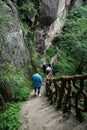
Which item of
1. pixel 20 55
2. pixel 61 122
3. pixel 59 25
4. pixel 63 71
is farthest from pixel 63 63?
pixel 61 122

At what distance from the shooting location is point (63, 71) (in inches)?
819

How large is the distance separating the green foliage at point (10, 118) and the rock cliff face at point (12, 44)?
9.18 ft

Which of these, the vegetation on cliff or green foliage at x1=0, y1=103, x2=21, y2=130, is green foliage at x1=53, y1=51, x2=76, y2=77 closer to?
the vegetation on cliff

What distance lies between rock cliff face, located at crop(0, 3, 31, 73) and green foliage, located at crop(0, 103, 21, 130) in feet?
9.18

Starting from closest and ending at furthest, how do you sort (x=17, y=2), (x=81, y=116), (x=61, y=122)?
(x=81, y=116), (x=61, y=122), (x=17, y=2)

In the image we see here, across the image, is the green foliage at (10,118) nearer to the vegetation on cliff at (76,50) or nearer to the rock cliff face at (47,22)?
the vegetation on cliff at (76,50)

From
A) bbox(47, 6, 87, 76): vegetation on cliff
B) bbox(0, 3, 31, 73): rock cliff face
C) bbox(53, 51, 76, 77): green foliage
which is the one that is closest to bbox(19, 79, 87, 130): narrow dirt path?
bbox(0, 3, 31, 73): rock cliff face

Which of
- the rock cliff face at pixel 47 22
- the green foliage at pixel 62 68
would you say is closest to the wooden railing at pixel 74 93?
the green foliage at pixel 62 68

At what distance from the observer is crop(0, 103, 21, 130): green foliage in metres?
8.30

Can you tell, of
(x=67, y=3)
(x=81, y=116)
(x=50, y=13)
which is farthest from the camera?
(x=67, y=3)

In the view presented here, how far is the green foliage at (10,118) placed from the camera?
27.2ft

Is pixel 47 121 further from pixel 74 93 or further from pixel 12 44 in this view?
pixel 12 44

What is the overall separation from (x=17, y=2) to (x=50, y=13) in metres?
5.06

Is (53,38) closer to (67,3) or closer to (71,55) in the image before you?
(71,55)
